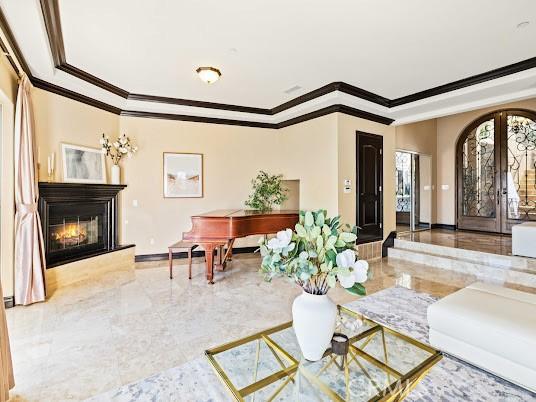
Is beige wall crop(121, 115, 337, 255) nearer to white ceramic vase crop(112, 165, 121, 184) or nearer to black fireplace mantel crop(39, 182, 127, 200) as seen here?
white ceramic vase crop(112, 165, 121, 184)

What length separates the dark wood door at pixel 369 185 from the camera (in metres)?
5.16

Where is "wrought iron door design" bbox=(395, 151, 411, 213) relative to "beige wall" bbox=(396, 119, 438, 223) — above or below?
below

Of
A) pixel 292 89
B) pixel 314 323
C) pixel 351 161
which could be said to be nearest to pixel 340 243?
pixel 314 323

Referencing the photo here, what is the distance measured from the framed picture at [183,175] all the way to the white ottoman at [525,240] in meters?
5.30

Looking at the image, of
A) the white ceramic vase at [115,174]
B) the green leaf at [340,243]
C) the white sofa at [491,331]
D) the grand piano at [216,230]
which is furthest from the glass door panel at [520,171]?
the white ceramic vase at [115,174]

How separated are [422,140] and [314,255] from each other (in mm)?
Result: 6729

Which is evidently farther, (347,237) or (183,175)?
(183,175)

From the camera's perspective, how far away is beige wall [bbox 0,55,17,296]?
3.13m

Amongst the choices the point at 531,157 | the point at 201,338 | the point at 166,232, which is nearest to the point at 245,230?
the point at 201,338

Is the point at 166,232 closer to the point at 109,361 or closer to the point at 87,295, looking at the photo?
the point at 87,295

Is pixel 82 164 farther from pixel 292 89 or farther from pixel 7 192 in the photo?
pixel 292 89

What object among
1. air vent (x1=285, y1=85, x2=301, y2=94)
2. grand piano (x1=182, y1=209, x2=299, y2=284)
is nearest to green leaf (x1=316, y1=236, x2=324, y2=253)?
grand piano (x1=182, y1=209, x2=299, y2=284)

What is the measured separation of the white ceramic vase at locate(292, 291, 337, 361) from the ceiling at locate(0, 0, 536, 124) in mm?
2513

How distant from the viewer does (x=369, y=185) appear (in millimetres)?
5348
